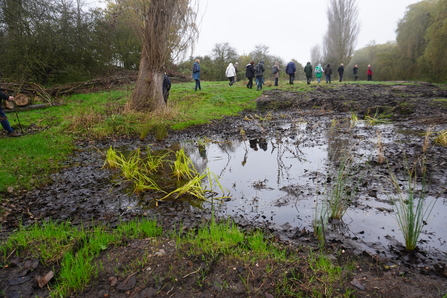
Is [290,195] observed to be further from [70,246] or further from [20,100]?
[20,100]

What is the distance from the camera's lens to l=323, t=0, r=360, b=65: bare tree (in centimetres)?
3706

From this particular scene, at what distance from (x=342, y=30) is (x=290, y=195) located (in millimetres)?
40696

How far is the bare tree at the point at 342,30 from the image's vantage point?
3706 centimetres

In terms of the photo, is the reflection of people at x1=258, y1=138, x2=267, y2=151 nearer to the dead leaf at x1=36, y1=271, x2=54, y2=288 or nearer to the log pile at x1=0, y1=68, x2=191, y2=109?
the dead leaf at x1=36, y1=271, x2=54, y2=288

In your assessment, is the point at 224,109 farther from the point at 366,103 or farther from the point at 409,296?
the point at 409,296

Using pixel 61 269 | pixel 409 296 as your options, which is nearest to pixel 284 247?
pixel 409 296

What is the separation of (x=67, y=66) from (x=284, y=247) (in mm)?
18864

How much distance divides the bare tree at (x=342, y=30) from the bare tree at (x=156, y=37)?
108 feet

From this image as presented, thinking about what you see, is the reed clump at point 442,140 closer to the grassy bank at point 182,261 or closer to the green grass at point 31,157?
the grassy bank at point 182,261

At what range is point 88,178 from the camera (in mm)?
5422

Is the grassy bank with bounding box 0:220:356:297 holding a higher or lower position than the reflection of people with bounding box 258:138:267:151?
lower

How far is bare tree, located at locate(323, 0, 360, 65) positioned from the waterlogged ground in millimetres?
32353

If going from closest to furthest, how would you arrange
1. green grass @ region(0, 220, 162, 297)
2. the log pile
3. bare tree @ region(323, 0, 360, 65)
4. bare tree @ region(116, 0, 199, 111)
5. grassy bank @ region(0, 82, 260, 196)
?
green grass @ region(0, 220, 162, 297), grassy bank @ region(0, 82, 260, 196), bare tree @ region(116, 0, 199, 111), the log pile, bare tree @ region(323, 0, 360, 65)

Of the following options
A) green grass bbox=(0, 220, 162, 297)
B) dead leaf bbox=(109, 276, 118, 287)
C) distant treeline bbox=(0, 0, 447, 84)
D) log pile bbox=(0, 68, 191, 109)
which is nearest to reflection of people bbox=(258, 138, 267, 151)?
green grass bbox=(0, 220, 162, 297)
